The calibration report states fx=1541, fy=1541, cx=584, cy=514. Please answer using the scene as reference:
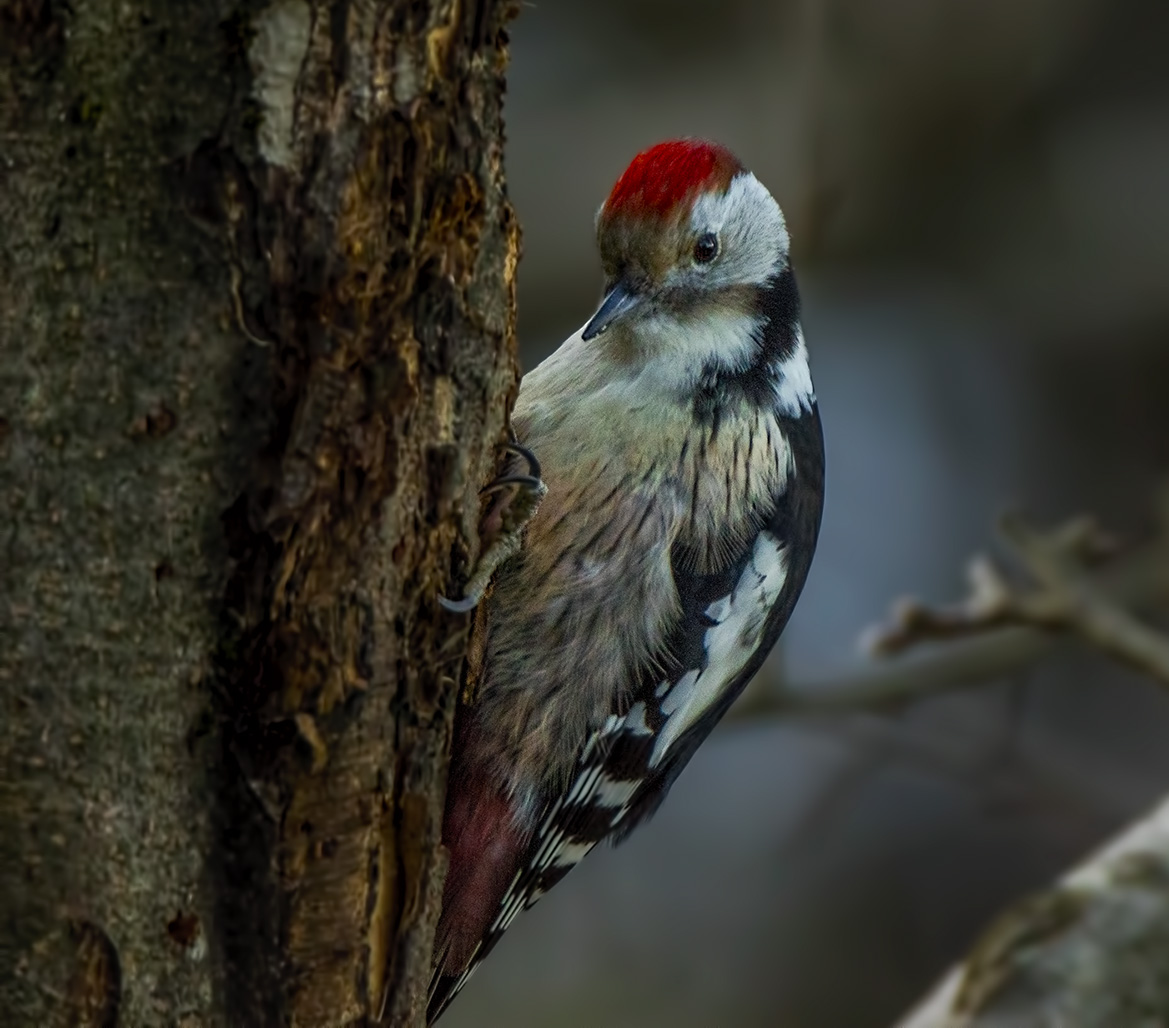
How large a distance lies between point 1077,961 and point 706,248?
3.87 ft

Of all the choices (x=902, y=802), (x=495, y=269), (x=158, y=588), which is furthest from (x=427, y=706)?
(x=902, y=802)

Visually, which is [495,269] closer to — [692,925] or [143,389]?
[143,389]

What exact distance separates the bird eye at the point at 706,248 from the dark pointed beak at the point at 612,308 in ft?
0.37

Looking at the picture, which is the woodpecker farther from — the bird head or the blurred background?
the blurred background

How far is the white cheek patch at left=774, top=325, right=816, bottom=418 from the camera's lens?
2262 millimetres

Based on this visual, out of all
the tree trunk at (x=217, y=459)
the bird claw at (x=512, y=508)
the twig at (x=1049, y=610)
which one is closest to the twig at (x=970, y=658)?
the twig at (x=1049, y=610)

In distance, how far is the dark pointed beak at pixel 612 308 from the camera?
82.2 inches

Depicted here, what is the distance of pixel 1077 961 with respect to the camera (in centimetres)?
227

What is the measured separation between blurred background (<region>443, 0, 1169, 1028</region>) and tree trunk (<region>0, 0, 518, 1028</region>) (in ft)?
9.91

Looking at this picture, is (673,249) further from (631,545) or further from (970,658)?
(970,658)

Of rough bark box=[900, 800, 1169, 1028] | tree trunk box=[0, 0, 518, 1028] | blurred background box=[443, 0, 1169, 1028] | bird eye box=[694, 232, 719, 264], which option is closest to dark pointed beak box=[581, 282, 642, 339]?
bird eye box=[694, 232, 719, 264]

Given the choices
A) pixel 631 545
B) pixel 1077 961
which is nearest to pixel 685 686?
pixel 631 545

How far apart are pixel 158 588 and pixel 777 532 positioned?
111cm

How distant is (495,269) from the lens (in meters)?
1.48
